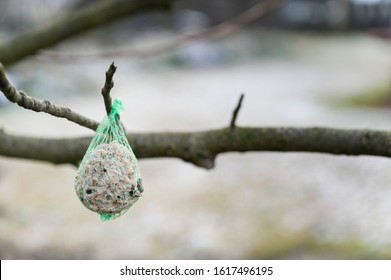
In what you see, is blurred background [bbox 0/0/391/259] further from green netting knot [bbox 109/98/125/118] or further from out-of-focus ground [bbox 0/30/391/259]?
green netting knot [bbox 109/98/125/118]

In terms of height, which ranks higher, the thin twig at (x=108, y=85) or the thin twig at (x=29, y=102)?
the thin twig at (x=108, y=85)

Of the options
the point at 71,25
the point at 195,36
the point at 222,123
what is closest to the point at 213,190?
the point at 222,123

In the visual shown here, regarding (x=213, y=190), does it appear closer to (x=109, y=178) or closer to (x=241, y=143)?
(x=241, y=143)

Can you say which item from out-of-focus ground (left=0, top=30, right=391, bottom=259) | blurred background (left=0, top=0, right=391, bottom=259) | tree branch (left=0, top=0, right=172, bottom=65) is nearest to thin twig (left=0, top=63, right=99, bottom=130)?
blurred background (left=0, top=0, right=391, bottom=259)

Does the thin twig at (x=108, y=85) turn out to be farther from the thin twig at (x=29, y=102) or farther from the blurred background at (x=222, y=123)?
the blurred background at (x=222, y=123)

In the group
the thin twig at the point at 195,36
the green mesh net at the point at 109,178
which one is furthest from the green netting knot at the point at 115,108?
the thin twig at the point at 195,36

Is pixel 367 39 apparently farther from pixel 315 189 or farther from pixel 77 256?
pixel 77 256
